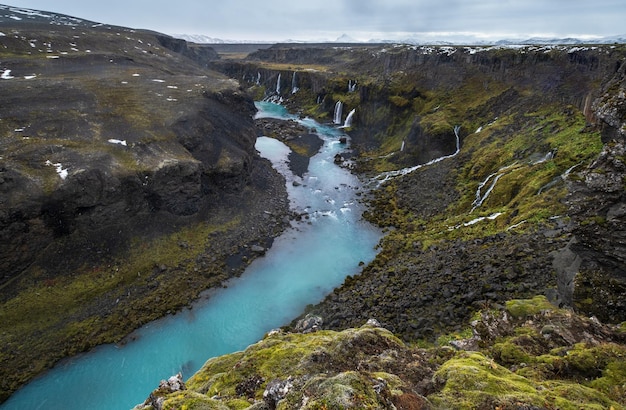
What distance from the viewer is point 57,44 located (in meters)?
94.0

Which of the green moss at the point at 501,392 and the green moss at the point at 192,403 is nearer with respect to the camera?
the green moss at the point at 501,392

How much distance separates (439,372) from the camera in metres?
11.0

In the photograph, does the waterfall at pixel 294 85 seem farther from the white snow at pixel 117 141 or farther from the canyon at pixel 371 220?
the white snow at pixel 117 141

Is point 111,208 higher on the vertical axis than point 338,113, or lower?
lower

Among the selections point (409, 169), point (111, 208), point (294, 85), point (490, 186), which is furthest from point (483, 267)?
point (294, 85)

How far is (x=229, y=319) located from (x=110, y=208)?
1826 centimetres

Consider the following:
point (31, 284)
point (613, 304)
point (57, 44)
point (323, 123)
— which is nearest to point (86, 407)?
point (31, 284)

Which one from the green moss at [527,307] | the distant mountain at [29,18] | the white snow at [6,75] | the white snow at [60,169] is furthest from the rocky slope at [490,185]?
the distant mountain at [29,18]

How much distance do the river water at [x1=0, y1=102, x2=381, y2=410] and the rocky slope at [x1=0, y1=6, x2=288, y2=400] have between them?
1.52 m

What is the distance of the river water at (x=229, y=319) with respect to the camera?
27031 mm

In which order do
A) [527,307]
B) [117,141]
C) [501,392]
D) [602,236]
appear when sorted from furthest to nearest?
[117,141] → [602,236] → [527,307] → [501,392]

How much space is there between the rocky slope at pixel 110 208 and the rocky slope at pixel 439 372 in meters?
21.4

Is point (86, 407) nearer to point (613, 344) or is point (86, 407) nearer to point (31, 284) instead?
point (31, 284)

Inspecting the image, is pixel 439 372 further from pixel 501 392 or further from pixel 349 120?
pixel 349 120
